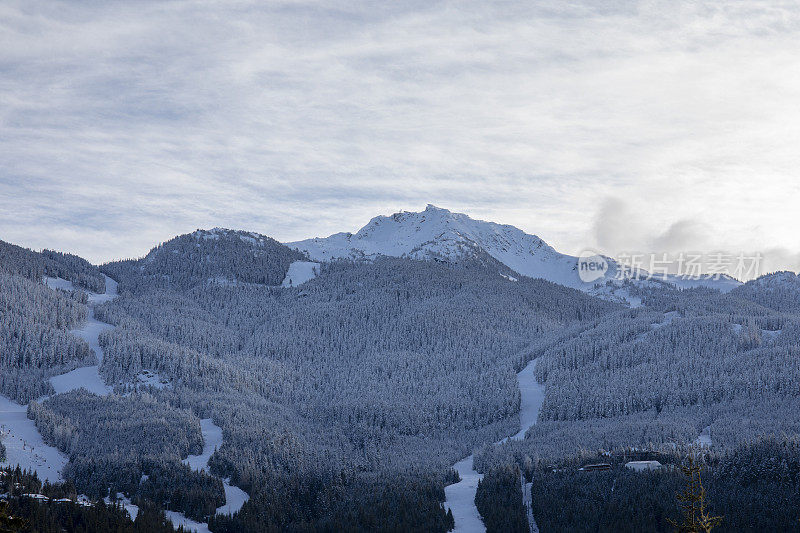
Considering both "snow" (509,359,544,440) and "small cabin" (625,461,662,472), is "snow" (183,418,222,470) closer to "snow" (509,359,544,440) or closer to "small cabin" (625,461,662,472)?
"snow" (509,359,544,440)

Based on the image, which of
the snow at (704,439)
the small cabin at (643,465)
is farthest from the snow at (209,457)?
the snow at (704,439)

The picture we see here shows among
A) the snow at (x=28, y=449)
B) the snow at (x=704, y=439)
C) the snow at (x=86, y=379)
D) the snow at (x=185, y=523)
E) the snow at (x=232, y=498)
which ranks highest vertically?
the snow at (x=704, y=439)

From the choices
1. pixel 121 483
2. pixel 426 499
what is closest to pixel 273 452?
pixel 121 483

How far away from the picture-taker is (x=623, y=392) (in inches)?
5679

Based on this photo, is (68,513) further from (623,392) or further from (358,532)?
(623,392)

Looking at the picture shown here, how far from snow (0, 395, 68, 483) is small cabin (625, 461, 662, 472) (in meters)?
78.2

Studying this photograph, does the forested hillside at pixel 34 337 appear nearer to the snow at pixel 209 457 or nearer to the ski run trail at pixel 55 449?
the ski run trail at pixel 55 449

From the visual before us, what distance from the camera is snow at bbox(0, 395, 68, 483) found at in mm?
100312

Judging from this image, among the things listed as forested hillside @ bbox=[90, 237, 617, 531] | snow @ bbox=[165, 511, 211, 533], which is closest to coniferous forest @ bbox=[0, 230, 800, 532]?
forested hillside @ bbox=[90, 237, 617, 531]

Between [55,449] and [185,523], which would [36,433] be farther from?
[185,523]

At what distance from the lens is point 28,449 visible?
105188mm

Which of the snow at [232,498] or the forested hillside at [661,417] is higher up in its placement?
the forested hillside at [661,417]

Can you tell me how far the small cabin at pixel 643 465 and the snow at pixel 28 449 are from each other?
7817 cm

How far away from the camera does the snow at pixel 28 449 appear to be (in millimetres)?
100312
